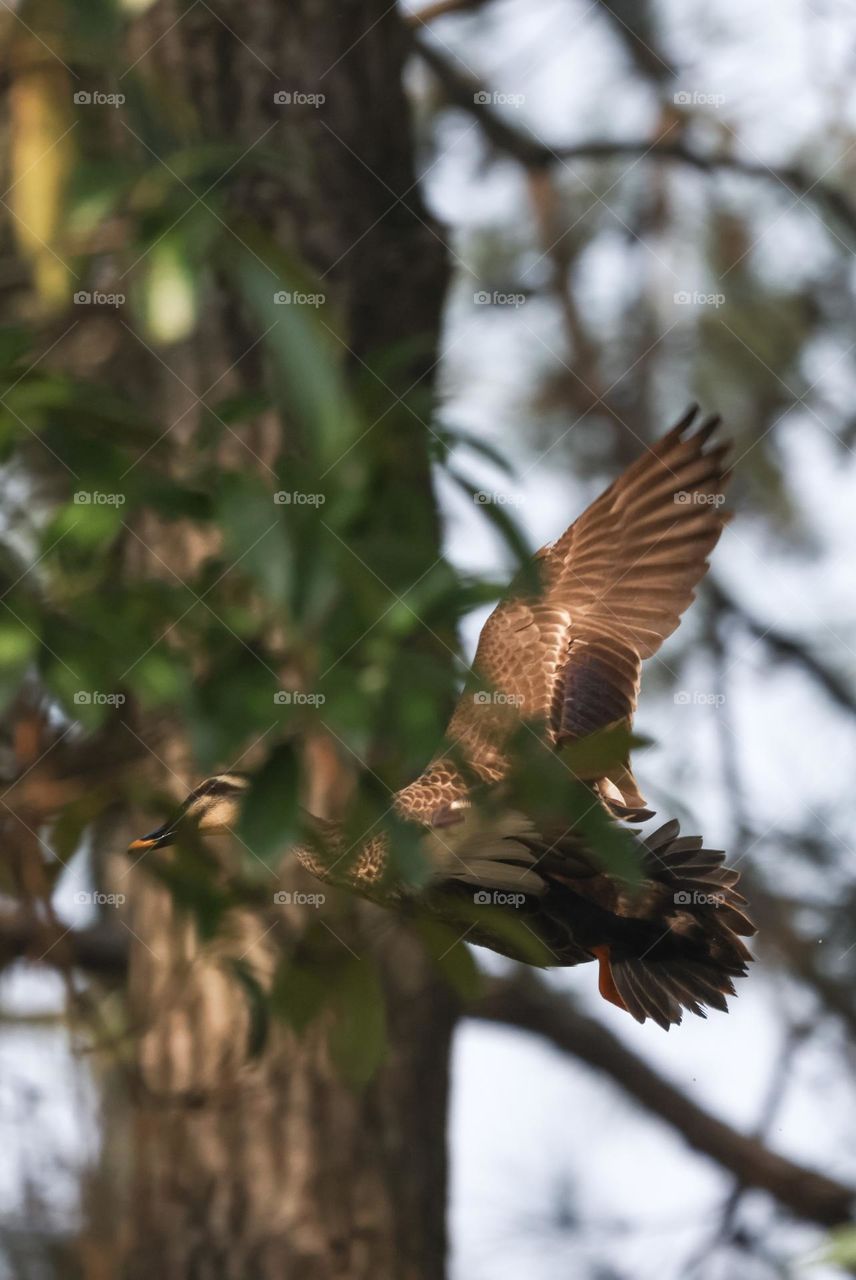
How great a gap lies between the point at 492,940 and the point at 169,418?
6.90 feet

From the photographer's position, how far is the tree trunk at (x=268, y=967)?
2.70m

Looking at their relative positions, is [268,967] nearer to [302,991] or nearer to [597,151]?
[302,991]

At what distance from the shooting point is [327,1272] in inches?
108

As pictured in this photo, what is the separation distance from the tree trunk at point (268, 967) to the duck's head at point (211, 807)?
4.22ft

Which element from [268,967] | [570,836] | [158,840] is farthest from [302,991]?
[268,967]

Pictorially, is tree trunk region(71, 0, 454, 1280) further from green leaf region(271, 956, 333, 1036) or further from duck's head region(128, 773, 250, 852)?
duck's head region(128, 773, 250, 852)

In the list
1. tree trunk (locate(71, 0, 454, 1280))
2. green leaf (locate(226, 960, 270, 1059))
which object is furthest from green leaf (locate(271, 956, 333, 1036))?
tree trunk (locate(71, 0, 454, 1280))

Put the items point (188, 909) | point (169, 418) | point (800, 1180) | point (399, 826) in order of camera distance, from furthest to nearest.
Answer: point (800, 1180)
point (169, 418)
point (188, 909)
point (399, 826)

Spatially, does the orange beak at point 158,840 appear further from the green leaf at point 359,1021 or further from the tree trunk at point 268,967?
the tree trunk at point 268,967

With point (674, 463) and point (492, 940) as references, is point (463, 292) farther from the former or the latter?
point (492, 940)

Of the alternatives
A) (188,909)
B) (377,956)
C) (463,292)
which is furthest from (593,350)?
(188,909)

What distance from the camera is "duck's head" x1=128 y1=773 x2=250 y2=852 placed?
3.62ft

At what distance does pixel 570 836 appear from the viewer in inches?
36.7

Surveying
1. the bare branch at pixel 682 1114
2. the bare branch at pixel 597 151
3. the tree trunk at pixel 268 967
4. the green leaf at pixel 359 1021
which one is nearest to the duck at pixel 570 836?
the green leaf at pixel 359 1021
